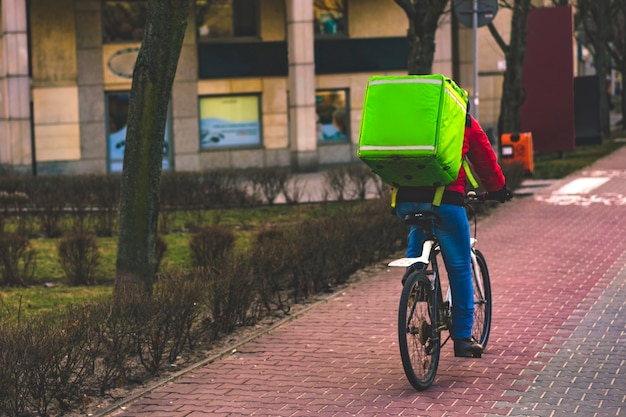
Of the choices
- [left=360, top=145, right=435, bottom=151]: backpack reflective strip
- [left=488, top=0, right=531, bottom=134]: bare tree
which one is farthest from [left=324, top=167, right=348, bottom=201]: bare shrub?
[left=360, top=145, right=435, bottom=151]: backpack reflective strip

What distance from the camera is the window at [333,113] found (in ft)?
114

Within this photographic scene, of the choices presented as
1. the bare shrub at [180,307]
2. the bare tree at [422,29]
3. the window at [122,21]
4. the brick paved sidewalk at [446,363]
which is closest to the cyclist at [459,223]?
the brick paved sidewalk at [446,363]

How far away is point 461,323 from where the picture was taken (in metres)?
8.02

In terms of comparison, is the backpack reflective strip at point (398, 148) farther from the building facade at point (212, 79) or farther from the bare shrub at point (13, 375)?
the building facade at point (212, 79)

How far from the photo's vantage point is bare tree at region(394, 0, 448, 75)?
Result: 59.0 ft

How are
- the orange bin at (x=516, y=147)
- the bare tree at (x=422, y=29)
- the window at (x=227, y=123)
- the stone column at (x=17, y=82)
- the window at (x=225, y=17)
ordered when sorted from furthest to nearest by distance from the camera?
the window at (x=227, y=123), the window at (x=225, y=17), the stone column at (x=17, y=82), the orange bin at (x=516, y=147), the bare tree at (x=422, y=29)

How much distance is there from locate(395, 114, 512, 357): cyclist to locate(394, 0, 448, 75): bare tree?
33.4 feet

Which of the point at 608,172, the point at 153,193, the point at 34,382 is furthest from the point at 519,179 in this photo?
the point at 34,382

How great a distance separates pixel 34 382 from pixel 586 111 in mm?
29789

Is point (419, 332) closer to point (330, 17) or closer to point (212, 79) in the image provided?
point (212, 79)

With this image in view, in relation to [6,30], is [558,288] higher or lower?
lower

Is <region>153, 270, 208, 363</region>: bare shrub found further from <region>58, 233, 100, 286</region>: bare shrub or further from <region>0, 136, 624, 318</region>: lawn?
<region>58, 233, 100, 286</region>: bare shrub

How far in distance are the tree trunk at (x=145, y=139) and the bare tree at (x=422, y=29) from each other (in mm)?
7829

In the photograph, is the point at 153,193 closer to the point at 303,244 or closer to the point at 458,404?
the point at 303,244
